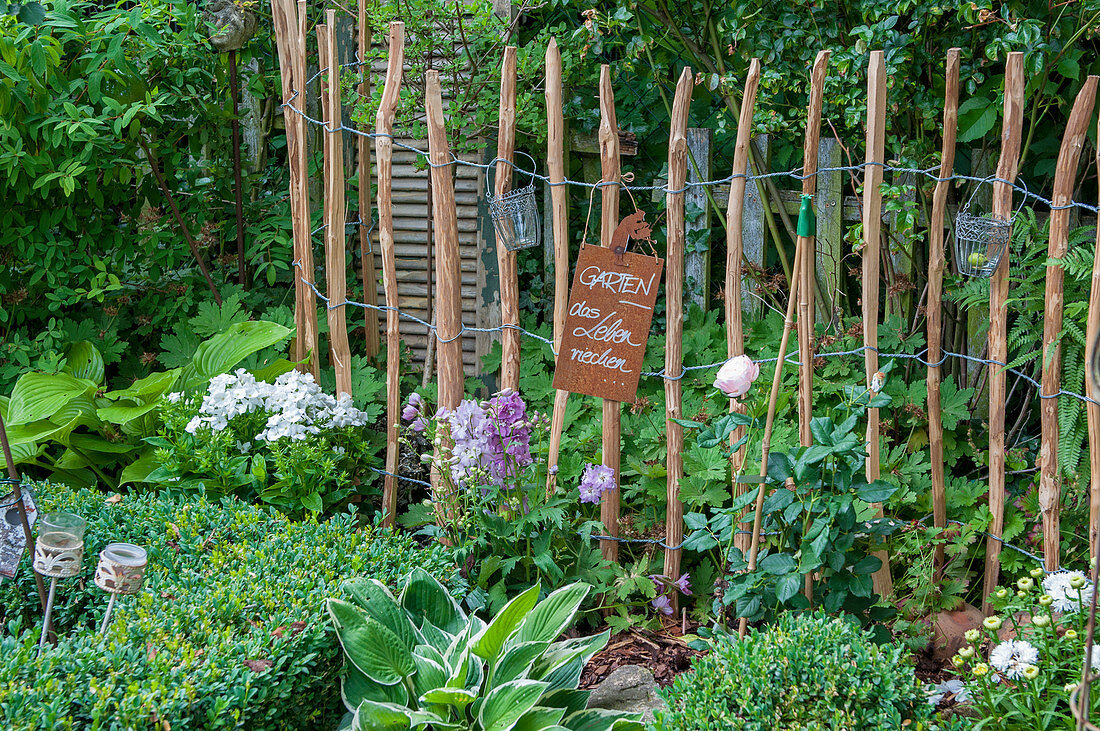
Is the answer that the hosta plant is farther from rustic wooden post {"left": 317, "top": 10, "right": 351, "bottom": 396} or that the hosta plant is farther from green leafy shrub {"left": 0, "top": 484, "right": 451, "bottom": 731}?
rustic wooden post {"left": 317, "top": 10, "right": 351, "bottom": 396}

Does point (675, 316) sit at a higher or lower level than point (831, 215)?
lower

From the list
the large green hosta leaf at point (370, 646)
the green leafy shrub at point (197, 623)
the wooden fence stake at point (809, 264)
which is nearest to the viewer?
the green leafy shrub at point (197, 623)

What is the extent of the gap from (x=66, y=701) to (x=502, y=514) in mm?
1341

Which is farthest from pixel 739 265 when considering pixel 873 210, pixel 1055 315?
pixel 1055 315

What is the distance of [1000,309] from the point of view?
2645mm

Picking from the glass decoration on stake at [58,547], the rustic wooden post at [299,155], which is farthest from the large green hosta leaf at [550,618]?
the rustic wooden post at [299,155]

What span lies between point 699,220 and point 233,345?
2.07 metres

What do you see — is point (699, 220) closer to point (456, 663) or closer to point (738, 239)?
point (738, 239)

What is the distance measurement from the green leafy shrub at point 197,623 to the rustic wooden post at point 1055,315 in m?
1.86

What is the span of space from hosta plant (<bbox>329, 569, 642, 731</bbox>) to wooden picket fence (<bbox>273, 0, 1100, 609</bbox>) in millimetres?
604

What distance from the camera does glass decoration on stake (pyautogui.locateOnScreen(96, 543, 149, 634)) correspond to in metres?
2.04

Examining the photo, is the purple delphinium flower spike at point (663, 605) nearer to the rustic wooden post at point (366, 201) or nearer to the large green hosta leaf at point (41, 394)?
the rustic wooden post at point (366, 201)

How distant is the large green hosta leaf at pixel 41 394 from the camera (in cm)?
326

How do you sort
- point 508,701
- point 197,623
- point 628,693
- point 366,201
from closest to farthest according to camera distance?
point 508,701 < point 197,623 < point 628,693 < point 366,201
